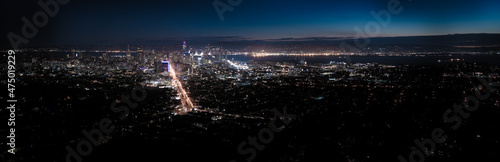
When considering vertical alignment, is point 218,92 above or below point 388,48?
below

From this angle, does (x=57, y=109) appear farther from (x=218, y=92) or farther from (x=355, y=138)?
(x=355, y=138)

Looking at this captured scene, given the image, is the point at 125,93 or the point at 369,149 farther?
the point at 125,93

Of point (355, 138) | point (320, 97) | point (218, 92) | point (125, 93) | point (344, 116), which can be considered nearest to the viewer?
point (355, 138)

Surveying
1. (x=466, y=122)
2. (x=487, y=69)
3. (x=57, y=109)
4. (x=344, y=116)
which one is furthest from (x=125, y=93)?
(x=487, y=69)

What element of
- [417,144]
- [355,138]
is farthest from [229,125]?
[417,144]

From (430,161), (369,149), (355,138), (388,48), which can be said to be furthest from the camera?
(388,48)

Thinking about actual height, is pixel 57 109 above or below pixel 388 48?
below

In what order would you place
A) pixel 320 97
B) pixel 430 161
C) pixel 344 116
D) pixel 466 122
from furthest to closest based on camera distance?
pixel 320 97, pixel 344 116, pixel 466 122, pixel 430 161

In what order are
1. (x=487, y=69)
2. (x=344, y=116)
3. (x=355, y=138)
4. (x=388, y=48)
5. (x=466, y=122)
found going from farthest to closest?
(x=388, y=48) → (x=487, y=69) → (x=344, y=116) → (x=466, y=122) → (x=355, y=138)

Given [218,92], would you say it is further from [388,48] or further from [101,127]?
[388,48]
